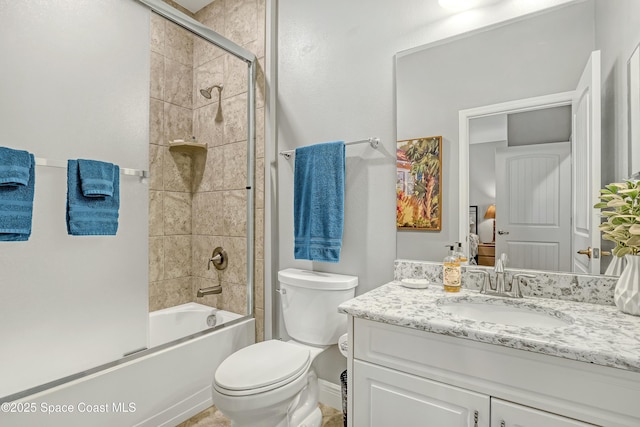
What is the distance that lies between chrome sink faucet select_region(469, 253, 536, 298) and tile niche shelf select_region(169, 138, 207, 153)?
6.55 feet

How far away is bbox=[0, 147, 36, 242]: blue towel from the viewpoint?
1210 mm

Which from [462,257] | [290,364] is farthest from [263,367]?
[462,257]

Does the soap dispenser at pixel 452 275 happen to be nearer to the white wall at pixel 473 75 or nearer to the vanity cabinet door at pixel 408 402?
the white wall at pixel 473 75

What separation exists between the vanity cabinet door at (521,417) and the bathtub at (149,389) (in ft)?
4.82

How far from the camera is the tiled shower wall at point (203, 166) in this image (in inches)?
84.9

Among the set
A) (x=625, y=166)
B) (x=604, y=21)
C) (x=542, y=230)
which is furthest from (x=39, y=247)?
(x=604, y=21)

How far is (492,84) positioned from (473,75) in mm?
93

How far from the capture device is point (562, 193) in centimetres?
125

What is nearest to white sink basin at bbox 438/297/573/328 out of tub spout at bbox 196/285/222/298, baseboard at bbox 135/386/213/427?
baseboard at bbox 135/386/213/427

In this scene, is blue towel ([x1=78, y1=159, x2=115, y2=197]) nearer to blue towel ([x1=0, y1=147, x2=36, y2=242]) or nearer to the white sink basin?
blue towel ([x1=0, y1=147, x2=36, y2=242])

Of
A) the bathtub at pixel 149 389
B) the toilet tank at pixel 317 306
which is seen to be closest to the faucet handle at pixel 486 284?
the toilet tank at pixel 317 306

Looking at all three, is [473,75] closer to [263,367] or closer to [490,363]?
[490,363]

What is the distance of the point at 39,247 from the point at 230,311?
1135 millimetres

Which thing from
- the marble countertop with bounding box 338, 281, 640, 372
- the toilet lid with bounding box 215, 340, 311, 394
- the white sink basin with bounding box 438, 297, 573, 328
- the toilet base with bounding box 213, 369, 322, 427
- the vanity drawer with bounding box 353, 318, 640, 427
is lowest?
the toilet base with bounding box 213, 369, 322, 427
